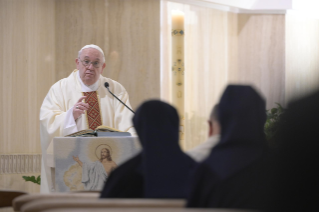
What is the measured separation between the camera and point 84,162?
14.1 ft

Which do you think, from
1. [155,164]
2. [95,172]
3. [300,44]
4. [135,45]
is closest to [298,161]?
[155,164]

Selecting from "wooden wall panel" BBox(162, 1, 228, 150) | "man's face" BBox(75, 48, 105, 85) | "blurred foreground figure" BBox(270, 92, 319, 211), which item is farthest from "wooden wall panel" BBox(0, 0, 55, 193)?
"blurred foreground figure" BBox(270, 92, 319, 211)

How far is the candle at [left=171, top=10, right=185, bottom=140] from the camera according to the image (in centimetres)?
798

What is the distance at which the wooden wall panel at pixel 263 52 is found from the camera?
962 centimetres

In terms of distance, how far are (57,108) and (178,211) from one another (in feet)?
15.0

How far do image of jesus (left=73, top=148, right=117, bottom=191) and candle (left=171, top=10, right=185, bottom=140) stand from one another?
11.9 feet

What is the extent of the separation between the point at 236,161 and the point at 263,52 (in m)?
8.34

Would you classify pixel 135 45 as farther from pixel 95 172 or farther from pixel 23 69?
pixel 95 172

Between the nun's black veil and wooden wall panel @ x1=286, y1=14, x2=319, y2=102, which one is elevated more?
wooden wall panel @ x1=286, y1=14, x2=319, y2=102

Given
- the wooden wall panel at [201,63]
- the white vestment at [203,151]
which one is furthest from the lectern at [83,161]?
the wooden wall panel at [201,63]

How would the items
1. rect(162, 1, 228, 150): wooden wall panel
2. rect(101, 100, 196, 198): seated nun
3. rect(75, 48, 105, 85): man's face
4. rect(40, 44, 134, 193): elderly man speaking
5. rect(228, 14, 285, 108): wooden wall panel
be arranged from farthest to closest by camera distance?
rect(228, 14, 285, 108): wooden wall panel → rect(162, 1, 228, 150): wooden wall panel → rect(75, 48, 105, 85): man's face → rect(40, 44, 134, 193): elderly man speaking → rect(101, 100, 196, 198): seated nun

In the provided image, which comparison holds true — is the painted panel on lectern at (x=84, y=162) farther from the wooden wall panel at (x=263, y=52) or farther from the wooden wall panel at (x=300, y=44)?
the wooden wall panel at (x=300, y=44)

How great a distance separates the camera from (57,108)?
5.70 meters

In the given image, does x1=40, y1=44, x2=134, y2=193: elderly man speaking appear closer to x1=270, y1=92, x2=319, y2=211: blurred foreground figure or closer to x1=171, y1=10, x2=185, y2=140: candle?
x1=171, y1=10, x2=185, y2=140: candle
